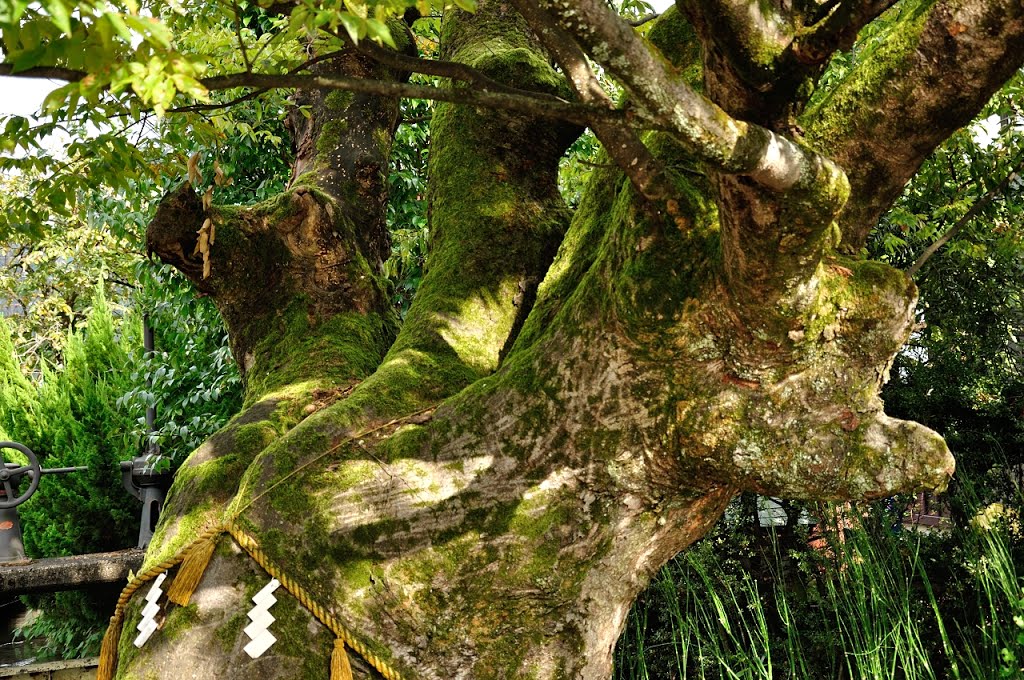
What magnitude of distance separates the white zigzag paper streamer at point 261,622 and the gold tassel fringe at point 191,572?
209 millimetres

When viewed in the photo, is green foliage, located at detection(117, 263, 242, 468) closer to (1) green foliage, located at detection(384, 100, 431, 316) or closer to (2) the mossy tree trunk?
(1) green foliage, located at detection(384, 100, 431, 316)

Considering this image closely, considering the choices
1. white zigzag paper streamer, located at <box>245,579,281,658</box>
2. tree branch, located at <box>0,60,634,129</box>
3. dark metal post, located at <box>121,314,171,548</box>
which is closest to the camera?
tree branch, located at <box>0,60,634,129</box>

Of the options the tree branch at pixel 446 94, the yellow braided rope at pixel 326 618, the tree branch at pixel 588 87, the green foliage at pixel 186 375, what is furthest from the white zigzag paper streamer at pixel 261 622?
the green foliage at pixel 186 375

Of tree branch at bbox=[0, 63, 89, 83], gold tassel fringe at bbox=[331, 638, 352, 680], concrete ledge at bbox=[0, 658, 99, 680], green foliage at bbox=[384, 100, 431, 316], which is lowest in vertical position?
concrete ledge at bbox=[0, 658, 99, 680]

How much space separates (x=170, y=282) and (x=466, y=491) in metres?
5.15

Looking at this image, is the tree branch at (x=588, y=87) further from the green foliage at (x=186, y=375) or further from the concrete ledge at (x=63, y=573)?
the concrete ledge at (x=63, y=573)

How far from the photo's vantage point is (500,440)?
113 inches

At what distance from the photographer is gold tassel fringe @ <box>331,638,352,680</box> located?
2.58 meters

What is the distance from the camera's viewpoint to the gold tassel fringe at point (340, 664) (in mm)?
2582

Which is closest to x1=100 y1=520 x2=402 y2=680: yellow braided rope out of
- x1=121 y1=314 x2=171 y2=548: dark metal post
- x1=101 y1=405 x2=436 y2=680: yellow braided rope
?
x1=101 y1=405 x2=436 y2=680: yellow braided rope

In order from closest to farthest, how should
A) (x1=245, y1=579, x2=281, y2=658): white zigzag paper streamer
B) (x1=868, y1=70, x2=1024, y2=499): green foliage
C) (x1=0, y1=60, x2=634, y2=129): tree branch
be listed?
(x1=0, y1=60, x2=634, y2=129): tree branch < (x1=245, y1=579, x2=281, y2=658): white zigzag paper streamer < (x1=868, y1=70, x2=1024, y2=499): green foliage

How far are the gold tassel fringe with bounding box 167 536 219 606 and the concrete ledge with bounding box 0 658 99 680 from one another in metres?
5.35

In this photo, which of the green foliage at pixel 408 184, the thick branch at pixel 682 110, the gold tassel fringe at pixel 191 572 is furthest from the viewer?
the green foliage at pixel 408 184

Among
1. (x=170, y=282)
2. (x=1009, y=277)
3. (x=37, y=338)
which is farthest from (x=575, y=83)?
(x=37, y=338)
